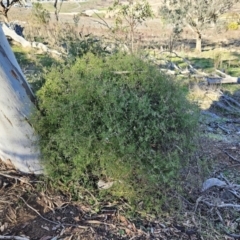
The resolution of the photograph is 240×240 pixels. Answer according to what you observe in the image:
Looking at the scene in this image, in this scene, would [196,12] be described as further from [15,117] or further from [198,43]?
[15,117]

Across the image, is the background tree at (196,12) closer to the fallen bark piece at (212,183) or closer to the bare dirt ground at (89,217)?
the fallen bark piece at (212,183)

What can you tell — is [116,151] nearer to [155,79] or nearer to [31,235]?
[155,79]

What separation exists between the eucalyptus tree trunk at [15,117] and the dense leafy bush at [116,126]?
0.09 metres

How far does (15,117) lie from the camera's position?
2.42 meters

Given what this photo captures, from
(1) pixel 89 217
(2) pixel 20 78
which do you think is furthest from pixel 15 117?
(1) pixel 89 217

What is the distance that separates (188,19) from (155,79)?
16998 millimetres

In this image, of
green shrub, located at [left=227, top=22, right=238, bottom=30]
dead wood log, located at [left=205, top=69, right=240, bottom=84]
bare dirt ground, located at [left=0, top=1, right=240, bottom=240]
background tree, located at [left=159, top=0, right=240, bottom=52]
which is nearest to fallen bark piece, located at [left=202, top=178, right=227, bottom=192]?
bare dirt ground, located at [left=0, top=1, right=240, bottom=240]

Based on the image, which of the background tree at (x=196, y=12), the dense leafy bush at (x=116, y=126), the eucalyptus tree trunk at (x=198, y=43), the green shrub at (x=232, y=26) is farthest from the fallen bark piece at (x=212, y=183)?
the green shrub at (x=232, y=26)

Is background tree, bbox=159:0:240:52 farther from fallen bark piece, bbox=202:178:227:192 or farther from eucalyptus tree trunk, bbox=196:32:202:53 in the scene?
fallen bark piece, bbox=202:178:227:192

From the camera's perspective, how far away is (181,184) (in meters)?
2.66

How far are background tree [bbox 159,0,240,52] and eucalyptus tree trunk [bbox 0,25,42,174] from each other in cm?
1631

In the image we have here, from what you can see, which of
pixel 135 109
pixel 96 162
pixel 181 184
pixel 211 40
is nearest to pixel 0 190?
pixel 96 162

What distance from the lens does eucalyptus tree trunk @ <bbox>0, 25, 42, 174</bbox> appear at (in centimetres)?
235

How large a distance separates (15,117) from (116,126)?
0.72 m
